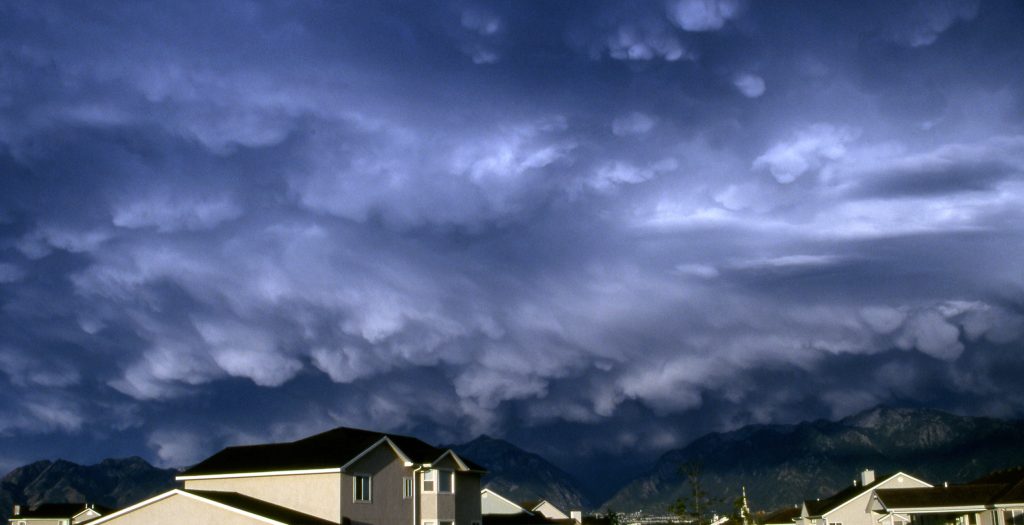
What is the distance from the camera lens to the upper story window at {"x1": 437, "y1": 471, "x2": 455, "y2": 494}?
212ft

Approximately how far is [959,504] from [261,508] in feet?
162

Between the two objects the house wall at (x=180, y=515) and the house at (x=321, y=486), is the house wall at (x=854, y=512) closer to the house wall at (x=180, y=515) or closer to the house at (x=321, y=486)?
the house at (x=321, y=486)

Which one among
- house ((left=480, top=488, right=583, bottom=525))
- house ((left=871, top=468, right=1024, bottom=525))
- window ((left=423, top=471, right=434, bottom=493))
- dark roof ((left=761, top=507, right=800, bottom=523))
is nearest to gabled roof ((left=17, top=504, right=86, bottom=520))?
house ((left=480, top=488, right=583, bottom=525))

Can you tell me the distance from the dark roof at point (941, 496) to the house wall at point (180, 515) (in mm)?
49592

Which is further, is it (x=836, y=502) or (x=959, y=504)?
(x=836, y=502)

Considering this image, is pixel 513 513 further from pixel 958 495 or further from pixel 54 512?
pixel 54 512

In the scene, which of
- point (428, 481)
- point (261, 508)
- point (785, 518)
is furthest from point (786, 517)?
point (261, 508)

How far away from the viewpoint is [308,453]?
197ft

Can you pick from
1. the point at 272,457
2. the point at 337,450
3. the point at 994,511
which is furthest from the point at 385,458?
the point at 994,511

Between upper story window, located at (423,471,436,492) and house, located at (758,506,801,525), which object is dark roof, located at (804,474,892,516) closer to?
house, located at (758,506,801,525)

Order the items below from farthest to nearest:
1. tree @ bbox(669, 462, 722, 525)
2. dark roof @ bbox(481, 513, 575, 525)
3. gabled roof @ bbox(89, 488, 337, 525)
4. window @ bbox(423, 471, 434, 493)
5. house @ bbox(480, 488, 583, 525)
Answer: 1. house @ bbox(480, 488, 583, 525)
2. dark roof @ bbox(481, 513, 575, 525)
3. tree @ bbox(669, 462, 722, 525)
4. window @ bbox(423, 471, 434, 493)
5. gabled roof @ bbox(89, 488, 337, 525)

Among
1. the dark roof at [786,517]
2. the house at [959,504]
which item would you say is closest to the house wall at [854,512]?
the house at [959,504]

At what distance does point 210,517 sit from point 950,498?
174 ft

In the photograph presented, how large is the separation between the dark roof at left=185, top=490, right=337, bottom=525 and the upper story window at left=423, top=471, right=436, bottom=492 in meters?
9.82
